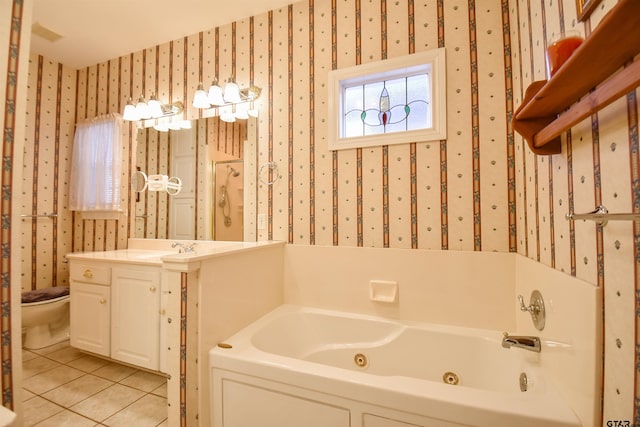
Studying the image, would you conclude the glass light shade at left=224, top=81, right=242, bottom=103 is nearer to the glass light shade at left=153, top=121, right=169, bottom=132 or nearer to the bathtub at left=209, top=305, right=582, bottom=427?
the glass light shade at left=153, top=121, right=169, bottom=132

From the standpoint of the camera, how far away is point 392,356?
1570 mm

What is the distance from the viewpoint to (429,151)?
168 centimetres

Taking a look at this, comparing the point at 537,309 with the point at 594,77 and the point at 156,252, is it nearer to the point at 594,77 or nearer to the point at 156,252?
the point at 594,77

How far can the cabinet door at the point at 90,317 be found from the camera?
2.01 m

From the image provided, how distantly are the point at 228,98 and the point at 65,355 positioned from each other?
2458mm

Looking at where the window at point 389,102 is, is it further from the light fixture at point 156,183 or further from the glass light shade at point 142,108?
the glass light shade at point 142,108

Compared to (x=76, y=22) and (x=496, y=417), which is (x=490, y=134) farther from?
(x=76, y=22)

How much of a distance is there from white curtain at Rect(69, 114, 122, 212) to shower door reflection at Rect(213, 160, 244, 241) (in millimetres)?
1112

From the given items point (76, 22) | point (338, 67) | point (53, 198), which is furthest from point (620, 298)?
point (53, 198)

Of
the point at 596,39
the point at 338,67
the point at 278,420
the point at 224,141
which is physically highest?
the point at 338,67

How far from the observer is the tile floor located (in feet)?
5.05

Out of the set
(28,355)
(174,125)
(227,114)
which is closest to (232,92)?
(227,114)

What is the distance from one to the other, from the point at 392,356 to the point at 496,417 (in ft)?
2.53

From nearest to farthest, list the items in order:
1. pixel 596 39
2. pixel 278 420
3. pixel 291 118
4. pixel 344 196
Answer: pixel 596 39 → pixel 278 420 → pixel 344 196 → pixel 291 118
